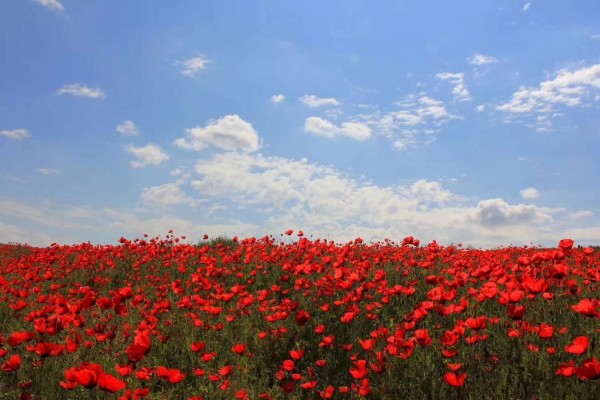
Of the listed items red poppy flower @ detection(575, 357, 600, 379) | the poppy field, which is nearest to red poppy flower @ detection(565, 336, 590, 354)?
the poppy field

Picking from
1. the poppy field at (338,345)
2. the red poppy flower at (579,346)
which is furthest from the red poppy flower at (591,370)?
the red poppy flower at (579,346)

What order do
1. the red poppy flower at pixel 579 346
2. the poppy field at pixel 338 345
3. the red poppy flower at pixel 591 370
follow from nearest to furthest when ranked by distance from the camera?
the red poppy flower at pixel 591 370 < the red poppy flower at pixel 579 346 < the poppy field at pixel 338 345

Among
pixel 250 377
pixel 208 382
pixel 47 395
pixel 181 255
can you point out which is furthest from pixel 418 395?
pixel 181 255

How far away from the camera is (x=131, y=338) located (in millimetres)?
6926

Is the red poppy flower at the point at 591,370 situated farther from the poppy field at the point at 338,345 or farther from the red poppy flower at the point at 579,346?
the red poppy flower at the point at 579,346

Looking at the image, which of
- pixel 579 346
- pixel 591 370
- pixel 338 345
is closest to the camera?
pixel 591 370

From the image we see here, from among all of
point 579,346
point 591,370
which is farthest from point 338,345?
point 591,370

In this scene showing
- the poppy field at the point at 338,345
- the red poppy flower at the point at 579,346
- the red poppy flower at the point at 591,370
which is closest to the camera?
the red poppy flower at the point at 591,370

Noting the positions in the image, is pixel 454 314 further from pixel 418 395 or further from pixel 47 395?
pixel 47 395

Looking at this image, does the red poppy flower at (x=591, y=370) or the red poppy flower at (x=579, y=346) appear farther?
the red poppy flower at (x=579, y=346)

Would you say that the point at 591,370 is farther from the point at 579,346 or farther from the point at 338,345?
the point at 338,345

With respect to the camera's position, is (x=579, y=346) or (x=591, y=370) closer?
(x=591, y=370)

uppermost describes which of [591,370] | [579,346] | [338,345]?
[579,346]

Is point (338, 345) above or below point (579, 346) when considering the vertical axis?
below
